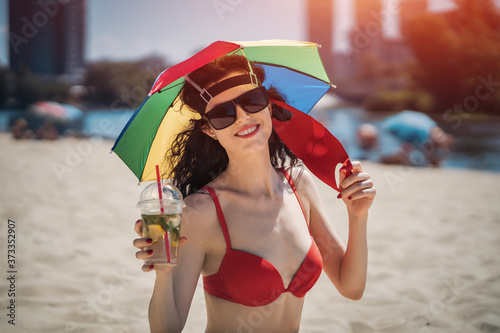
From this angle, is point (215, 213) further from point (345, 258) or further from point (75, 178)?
point (75, 178)

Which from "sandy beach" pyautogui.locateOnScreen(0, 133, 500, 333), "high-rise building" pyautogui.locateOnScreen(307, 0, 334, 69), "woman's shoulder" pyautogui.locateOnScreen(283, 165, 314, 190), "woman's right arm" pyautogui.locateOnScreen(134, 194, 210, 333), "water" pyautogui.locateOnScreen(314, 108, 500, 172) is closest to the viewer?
"woman's right arm" pyautogui.locateOnScreen(134, 194, 210, 333)

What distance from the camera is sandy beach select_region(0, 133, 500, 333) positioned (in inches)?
128

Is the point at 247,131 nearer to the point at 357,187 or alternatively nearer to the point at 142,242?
the point at 357,187

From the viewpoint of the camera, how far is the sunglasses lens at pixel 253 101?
5.97 ft

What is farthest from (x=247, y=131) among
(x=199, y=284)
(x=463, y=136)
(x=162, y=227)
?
(x=463, y=136)

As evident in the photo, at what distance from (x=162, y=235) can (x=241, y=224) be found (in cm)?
48

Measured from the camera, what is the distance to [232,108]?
181 cm

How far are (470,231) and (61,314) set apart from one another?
15.3ft

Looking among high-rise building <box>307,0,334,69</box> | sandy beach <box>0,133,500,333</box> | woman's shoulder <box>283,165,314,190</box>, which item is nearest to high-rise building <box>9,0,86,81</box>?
high-rise building <box>307,0,334,69</box>

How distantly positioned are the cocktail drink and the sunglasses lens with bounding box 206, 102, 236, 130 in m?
0.47

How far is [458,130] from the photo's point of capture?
3117cm

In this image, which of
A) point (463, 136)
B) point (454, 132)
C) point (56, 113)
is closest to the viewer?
point (56, 113)

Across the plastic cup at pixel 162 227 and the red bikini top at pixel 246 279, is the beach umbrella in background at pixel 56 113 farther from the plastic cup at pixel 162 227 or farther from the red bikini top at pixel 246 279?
the plastic cup at pixel 162 227

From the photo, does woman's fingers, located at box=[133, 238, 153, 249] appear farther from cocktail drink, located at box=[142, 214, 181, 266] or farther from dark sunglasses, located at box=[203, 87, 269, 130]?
dark sunglasses, located at box=[203, 87, 269, 130]
